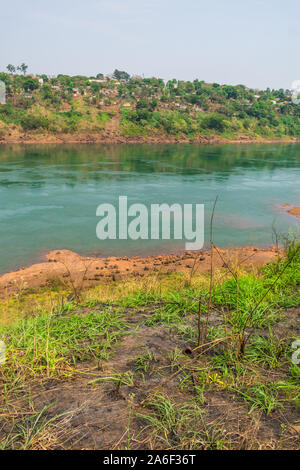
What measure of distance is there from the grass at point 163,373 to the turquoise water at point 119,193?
631 centimetres

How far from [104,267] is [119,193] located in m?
10.1

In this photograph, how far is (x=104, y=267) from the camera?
887cm

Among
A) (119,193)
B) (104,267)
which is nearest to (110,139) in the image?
(119,193)

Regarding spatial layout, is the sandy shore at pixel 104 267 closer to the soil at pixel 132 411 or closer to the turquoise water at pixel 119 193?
the turquoise water at pixel 119 193

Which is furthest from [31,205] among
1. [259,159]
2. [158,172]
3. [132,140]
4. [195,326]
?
[132,140]

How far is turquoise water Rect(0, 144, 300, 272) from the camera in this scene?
11312 mm

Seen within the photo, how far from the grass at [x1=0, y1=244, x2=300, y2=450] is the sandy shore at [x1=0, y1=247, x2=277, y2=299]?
3.59 m

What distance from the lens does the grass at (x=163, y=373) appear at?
2297mm

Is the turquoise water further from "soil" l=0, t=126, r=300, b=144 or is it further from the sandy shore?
"soil" l=0, t=126, r=300, b=144

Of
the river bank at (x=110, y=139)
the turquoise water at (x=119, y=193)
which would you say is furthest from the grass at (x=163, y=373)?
the river bank at (x=110, y=139)

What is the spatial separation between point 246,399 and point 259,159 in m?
36.0

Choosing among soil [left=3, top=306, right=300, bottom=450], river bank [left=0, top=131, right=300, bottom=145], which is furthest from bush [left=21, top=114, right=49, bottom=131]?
soil [left=3, top=306, right=300, bottom=450]

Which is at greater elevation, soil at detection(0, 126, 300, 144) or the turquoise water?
soil at detection(0, 126, 300, 144)

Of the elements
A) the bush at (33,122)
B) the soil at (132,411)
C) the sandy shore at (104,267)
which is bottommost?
the sandy shore at (104,267)
